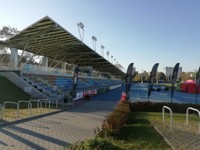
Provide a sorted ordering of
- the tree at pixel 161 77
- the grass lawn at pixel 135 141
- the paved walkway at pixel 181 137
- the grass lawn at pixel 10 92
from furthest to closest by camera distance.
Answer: the tree at pixel 161 77 → the grass lawn at pixel 10 92 → the paved walkway at pixel 181 137 → the grass lawn at pixel 135 141

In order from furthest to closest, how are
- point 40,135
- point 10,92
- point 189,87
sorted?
point 189,87, point 10,92, point 40,135

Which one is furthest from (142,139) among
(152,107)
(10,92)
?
(10,92)

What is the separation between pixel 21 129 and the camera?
1161 cm

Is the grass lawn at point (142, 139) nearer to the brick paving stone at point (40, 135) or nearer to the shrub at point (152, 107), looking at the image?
the brick paving stone at point (40, 135)

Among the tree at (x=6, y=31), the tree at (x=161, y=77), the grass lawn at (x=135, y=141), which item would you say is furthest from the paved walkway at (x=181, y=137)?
the tree at (x=161, y=77)

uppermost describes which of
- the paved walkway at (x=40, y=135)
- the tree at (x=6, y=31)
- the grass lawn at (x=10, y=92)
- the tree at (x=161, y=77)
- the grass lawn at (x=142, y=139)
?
the tree at (x=6, y=31)

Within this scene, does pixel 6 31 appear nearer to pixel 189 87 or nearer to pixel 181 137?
pixel 189 87

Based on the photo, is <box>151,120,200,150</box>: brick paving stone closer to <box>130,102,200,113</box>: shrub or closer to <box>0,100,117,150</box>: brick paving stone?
<box>0,100,117,150</box>: brick paving stone

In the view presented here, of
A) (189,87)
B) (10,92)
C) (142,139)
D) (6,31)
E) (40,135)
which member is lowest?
(40,135)

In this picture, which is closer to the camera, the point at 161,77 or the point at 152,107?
the point at 152,107

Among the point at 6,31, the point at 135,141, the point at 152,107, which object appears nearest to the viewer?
the point at 135,141

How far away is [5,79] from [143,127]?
66.3 feet

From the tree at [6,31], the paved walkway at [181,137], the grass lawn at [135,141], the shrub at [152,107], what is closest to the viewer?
the grass lawn at [135,141]

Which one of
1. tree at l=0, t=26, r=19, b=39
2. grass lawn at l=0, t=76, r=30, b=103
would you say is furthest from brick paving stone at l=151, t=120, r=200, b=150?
tree at l=0, t=26, r=19, b=39
